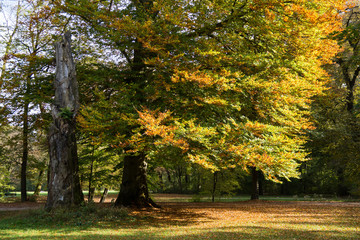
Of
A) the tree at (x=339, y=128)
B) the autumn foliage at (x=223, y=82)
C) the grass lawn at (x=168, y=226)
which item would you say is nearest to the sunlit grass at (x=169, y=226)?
the grass lawn at (x=168, y=226)

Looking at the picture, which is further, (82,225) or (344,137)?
(344,137)

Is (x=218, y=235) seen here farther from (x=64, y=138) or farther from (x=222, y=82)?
(x=64, y=138)

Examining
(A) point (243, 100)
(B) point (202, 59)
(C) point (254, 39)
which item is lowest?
(A) point (243, 100)

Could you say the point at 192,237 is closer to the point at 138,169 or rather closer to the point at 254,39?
the point at 138,169

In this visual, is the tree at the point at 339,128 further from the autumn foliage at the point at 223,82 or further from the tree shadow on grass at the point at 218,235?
the tree shadow on grass at the point at 218,235

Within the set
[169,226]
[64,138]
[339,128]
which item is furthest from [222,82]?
[339,128]

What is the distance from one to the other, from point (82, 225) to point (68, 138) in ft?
12.5

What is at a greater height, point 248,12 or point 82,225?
point 248,12

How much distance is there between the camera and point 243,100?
1006 centimetres

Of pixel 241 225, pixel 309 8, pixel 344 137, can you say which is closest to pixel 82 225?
pixel 241 225

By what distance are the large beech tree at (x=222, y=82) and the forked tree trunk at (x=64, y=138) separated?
221cm

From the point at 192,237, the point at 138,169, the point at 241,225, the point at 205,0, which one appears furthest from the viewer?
the point at 138,169

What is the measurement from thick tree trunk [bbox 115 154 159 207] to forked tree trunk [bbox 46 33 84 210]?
198 centimetres

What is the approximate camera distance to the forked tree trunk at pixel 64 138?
11188 mm
